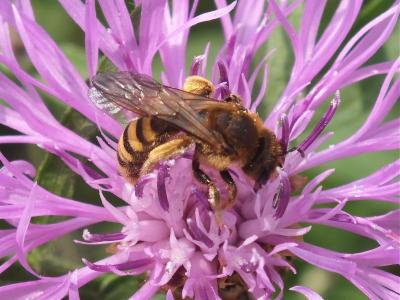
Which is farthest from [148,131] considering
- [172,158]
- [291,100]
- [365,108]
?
[365,108]

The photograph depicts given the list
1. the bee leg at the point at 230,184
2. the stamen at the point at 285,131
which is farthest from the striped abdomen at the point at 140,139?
the stamen at the point at 285,131

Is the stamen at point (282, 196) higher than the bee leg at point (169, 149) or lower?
lower

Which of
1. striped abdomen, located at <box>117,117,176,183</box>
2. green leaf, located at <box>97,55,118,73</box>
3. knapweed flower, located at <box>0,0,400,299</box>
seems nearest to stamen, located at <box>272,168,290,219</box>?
knapweed flower, located at <box>0,0,400,299</box>

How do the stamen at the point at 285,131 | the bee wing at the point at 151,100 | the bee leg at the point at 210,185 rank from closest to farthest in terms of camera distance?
the bee wing at the point at 151,100
the bee leg at the point at 210,185
the stamen at the point at 285,131

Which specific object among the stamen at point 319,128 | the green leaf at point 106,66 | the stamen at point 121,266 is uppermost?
the green leaf at point 106,66

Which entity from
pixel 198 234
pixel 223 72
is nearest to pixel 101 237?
pixel 198 234

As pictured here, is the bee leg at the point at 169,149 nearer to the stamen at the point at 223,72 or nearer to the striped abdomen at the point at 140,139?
the striped abdomen at the point at 140,139

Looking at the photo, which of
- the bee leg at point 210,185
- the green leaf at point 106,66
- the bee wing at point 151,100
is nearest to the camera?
the bee wing at point 151,100

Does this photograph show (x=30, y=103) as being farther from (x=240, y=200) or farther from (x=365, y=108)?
(x=365, y=108)
